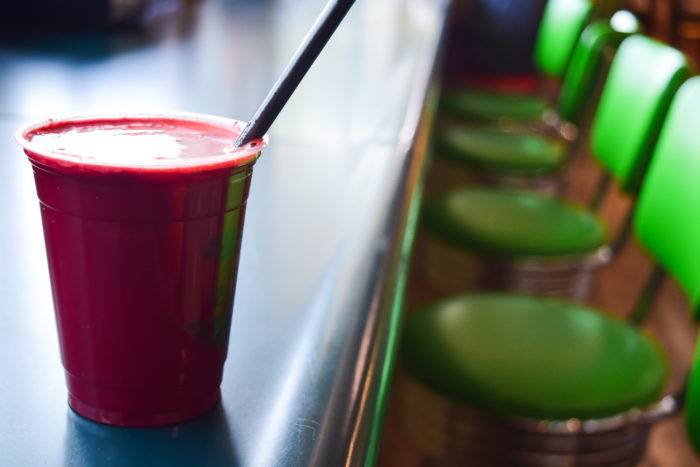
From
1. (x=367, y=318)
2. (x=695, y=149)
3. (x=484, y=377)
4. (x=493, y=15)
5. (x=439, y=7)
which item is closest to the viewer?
(x=367, y=318)

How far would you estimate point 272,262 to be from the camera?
0.67 meters

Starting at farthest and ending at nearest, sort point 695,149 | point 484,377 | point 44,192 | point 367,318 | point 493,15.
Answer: point 493,15 < point 695,149 < point 484,377 < point 367,318 < point 44,192

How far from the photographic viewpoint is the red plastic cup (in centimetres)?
39

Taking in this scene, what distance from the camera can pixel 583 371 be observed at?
118cm

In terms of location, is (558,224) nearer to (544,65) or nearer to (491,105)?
(544,65)

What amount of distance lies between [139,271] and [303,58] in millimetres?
128

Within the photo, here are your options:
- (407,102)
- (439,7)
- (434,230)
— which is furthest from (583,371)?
(439,7)

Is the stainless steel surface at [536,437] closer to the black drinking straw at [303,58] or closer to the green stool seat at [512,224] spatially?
the green stool seat at [512,224]

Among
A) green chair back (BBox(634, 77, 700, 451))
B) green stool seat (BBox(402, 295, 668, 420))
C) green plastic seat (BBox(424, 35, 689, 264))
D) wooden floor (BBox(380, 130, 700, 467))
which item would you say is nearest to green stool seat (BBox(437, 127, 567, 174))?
wooden floor (BBox(380, 130, 700, 467))

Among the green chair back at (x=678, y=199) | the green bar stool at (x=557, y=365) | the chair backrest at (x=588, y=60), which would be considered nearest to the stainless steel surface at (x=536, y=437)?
the green bar stool at (x=557, y=365)

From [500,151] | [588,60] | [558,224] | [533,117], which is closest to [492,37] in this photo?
[533,117]

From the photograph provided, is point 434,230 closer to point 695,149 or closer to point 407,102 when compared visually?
point 407,102

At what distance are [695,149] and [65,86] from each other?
3.16 ft

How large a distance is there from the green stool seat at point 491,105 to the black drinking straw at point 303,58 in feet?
9.06
